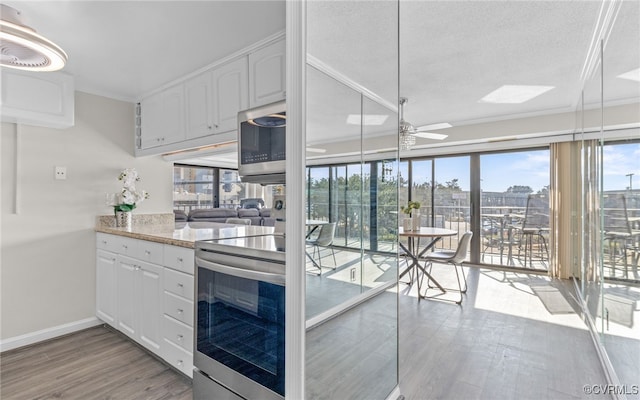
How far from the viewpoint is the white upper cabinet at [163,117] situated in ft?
9.10

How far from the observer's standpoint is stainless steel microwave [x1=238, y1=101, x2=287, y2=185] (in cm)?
175

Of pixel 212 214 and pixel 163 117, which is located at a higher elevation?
pixel 163 117

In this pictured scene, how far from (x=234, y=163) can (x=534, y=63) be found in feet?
15.0

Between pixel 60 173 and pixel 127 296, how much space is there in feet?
4.25

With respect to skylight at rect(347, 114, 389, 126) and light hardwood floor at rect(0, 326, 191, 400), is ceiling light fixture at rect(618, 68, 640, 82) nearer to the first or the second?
skylight at rect(347, 114, 389, 126)

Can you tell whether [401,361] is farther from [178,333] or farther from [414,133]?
[414,133]

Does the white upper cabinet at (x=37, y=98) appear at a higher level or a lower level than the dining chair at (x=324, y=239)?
higher

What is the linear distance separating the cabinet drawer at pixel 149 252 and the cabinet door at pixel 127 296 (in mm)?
120

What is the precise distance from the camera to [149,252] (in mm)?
2258

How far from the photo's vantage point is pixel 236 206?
624 centimetres

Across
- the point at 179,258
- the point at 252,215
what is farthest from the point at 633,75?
the point at 252,215

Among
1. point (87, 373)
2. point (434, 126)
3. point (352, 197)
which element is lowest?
point (87, 373)

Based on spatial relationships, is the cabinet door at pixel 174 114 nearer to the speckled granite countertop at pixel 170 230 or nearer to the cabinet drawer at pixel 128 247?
the speckled granite countertop at pixel 170 230

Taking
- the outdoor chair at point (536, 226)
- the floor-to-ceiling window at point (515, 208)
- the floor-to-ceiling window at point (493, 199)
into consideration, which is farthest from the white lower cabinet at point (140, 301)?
the outdoor chair at point (536, 226)
